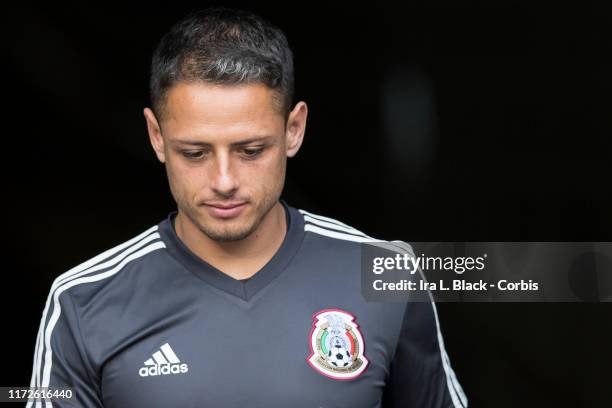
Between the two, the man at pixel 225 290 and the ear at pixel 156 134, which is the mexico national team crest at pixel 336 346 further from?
the ear at pixel 156 134

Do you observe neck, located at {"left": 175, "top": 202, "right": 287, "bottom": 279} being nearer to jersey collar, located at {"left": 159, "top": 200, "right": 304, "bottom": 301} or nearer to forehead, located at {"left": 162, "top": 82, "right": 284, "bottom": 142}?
jersey collar, located at {"left": 159, "top": 200, "right": 304, "bottom": 301}

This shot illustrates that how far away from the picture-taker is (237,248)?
2619 millimetres

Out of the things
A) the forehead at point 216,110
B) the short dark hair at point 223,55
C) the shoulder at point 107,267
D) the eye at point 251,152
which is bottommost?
the shoulder at point 107,267

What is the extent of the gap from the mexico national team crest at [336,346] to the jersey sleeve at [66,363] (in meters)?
0.53

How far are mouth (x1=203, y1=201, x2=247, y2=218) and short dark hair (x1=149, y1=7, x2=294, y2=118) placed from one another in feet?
0.82

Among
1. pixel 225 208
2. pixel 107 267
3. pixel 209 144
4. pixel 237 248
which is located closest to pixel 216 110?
pixel 209 144

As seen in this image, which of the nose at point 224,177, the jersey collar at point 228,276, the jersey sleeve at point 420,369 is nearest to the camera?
the nose at point 224,177

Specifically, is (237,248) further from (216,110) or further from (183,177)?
(216,110)

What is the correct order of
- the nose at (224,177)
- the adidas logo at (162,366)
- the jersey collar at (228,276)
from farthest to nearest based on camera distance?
the jersey collar at (228,276) → the adidas logo at (162,366) → the nose at (224,177)

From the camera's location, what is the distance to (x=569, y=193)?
401 cm

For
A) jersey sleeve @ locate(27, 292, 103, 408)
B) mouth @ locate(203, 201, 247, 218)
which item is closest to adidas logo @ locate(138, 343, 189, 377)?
jersey sleeve @ locate(27, 292, 103, 408)

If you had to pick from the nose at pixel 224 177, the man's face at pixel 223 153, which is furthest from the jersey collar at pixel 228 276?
the nose at pixel 224 177

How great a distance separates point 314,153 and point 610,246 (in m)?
1.17

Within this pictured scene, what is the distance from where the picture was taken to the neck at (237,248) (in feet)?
8.56
